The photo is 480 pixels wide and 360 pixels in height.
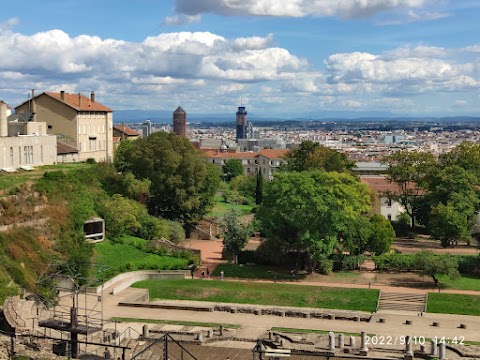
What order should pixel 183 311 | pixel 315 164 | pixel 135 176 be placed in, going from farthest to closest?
pixel 315 164
pixel 135 176
pixel 183 311

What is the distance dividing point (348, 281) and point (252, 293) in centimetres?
853

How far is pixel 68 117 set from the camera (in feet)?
222

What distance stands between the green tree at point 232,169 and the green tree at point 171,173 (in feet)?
169

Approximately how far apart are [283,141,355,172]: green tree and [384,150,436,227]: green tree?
5004 mm

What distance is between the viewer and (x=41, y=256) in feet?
140

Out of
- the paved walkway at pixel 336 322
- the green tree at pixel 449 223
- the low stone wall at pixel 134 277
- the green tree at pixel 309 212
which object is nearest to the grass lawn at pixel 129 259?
the low stone wall at pixel 134 277

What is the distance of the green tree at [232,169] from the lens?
116 m

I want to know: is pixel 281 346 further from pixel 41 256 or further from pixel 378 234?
pixel 378 234

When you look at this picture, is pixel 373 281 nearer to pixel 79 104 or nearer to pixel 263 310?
pixel 263 310

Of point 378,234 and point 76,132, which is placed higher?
point 76,132

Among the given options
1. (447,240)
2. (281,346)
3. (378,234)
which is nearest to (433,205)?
(447,240)

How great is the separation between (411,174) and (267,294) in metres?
31.2

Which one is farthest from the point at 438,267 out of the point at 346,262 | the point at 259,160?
the point at 259,160

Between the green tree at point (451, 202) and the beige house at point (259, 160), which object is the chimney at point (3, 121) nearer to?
the green tree at point (451, 202)
